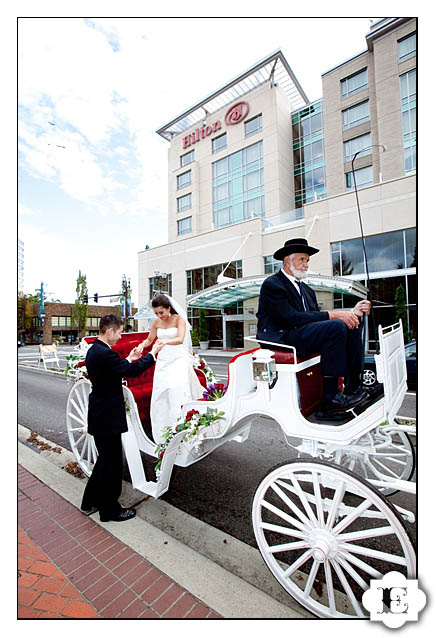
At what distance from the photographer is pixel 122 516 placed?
8.04 feet

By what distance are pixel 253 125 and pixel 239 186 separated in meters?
4.36

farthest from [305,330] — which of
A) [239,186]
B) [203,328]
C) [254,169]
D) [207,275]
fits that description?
[239,186]

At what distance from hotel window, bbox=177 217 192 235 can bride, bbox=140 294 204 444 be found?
24.4m

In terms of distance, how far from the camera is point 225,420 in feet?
6.84

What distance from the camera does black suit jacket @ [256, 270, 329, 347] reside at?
6.82 ft

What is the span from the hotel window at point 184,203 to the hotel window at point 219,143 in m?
4.31

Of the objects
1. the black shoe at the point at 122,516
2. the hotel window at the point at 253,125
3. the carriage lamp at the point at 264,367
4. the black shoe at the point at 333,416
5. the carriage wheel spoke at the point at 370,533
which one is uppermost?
the hotel window at the point at 253,125

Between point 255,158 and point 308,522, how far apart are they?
22.2 m

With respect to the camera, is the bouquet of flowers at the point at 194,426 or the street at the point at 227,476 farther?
the street at the point at 227,476

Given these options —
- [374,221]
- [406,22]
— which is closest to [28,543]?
[406,22]

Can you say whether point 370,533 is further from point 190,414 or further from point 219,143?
point 219,143

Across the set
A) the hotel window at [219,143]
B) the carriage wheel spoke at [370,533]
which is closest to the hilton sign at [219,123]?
the hotel window at [219,143]

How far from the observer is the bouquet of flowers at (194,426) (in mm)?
2148

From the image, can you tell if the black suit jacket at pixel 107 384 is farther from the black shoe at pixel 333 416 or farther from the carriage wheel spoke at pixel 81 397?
the black shoe at pixel 333 416
